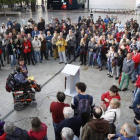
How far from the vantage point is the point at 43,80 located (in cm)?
784

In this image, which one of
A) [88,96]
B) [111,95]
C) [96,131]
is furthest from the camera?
[111,95]

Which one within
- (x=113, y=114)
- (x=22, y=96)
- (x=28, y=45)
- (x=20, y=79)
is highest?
(x=28, y=45)

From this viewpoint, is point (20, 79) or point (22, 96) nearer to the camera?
point (20, 79)

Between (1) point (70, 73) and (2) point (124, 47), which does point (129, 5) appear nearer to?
(2) point (124, 47)

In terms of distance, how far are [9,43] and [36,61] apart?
1841 mm

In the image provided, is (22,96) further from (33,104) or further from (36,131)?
(36,131)

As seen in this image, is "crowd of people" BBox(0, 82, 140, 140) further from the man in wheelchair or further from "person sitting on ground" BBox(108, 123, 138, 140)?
the man in wheelchair

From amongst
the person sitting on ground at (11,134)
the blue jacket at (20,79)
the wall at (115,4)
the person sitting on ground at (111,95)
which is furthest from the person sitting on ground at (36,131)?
the wall at (115,4)

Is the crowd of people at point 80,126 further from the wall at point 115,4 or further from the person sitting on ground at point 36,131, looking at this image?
the wall at point 115,4

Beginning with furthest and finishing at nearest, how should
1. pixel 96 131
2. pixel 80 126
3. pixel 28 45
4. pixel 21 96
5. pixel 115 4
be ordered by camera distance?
pixel 115 4 → pixel 28 45 → pixel 21 96 → pixel 80 126 → pixel 96 131

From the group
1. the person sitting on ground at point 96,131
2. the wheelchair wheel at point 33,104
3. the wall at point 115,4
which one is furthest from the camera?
the wall at point 115,4

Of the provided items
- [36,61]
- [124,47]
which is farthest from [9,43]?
[124,47]

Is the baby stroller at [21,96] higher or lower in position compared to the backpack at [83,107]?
lower

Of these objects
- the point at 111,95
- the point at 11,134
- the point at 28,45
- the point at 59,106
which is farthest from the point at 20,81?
the point at 28,45
